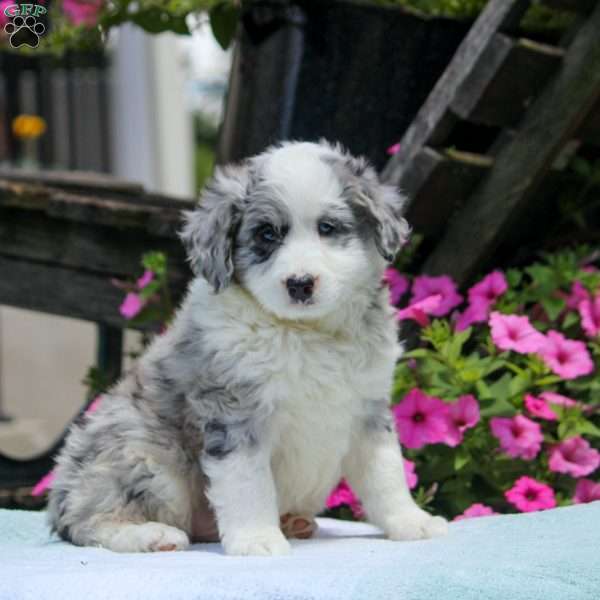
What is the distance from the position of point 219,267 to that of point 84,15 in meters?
2.90

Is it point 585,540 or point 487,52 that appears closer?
point 585,540

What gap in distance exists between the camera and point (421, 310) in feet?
13.1

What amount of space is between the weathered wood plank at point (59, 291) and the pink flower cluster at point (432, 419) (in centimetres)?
124

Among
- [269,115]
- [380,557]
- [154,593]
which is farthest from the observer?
[269,115]

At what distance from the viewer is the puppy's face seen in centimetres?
297

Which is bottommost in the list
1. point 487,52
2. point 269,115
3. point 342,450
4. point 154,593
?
point 269,115

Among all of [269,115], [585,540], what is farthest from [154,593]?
[269,115]

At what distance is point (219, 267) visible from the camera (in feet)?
10.2

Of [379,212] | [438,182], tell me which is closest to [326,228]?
[379,212]

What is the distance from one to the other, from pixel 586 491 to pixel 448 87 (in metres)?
1.47

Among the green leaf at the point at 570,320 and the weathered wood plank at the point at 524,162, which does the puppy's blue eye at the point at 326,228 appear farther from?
the green leaf at the point at 570,320

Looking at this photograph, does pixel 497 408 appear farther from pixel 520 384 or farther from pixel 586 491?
pixel 586 491

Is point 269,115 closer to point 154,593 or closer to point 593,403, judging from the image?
point 593,403

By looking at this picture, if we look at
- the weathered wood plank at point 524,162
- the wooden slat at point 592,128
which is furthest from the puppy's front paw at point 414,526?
the wooden slat at point 592,128
